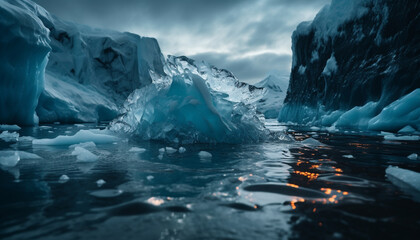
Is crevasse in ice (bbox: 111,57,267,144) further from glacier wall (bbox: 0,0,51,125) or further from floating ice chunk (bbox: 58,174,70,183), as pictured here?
glacier wall (bbox: 0,0,51,125)

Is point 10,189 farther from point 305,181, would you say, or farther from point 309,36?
point 309,36

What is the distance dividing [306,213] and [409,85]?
14192 mm

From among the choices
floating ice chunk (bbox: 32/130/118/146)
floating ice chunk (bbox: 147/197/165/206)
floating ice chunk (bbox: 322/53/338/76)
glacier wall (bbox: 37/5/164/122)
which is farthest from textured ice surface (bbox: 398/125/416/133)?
glacier wall (bbox: 37/5/164/122)

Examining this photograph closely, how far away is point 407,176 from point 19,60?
13807 mm

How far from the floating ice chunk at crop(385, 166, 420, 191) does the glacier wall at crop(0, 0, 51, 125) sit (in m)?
13.2

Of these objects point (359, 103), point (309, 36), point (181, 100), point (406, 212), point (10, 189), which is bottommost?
point (10, 189)

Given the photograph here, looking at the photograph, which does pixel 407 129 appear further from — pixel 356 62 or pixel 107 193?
pixel 107 193

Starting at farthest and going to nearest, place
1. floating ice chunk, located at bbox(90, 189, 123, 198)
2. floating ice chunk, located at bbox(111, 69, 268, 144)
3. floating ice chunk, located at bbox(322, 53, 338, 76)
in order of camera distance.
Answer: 1. floating ice chunk, located at bbox(322, 53, 338, 76)
2. floating ice chunk, located at bbox(111, 69, 268, 144)
3. floating ice chunk, located at bbox(90, 189, 123, 198)

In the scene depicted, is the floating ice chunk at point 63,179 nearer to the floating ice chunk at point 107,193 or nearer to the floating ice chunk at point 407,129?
the floating ice chunk at point 107,193

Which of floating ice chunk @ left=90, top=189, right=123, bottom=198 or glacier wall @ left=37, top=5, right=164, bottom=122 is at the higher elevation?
glacier wall @ left=37, top=5, right=164, bottom=122

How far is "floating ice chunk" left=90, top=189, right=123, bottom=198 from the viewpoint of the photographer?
5.70 feet

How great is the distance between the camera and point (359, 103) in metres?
17.2

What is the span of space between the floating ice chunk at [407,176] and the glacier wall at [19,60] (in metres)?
13.2

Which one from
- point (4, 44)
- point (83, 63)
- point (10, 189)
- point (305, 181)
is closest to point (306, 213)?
point (305, 181)
